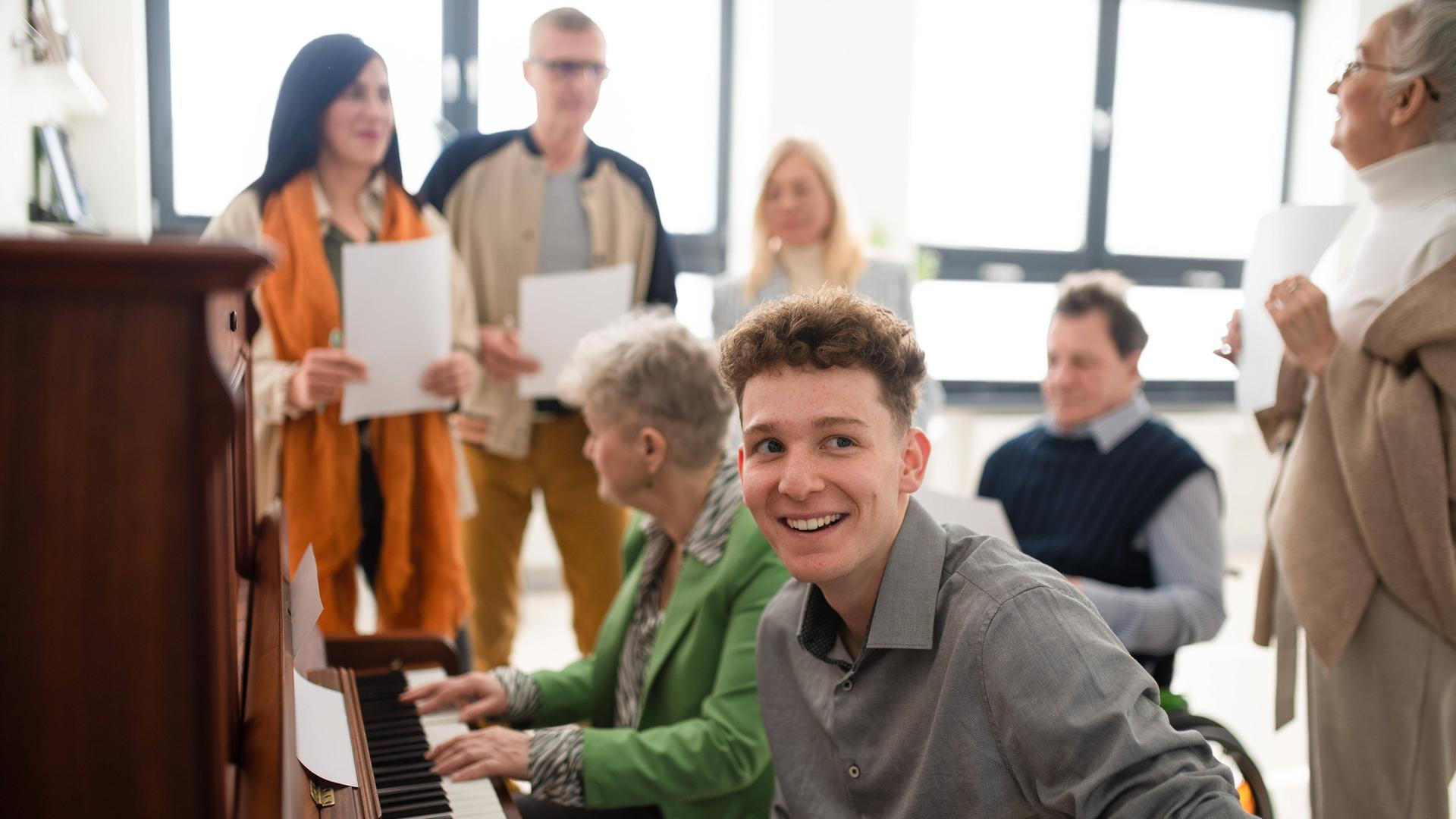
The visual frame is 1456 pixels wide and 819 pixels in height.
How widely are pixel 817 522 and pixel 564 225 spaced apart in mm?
1647

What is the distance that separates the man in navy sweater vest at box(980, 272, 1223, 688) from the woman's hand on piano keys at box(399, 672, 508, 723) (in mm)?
1019

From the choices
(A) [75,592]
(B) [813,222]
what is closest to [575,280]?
(B) [813,222]

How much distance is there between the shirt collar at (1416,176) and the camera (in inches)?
60.8

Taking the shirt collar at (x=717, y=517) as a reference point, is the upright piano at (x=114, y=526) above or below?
above

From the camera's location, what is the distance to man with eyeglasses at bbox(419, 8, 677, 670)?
2490mm

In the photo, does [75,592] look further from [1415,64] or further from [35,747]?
[1415,64]

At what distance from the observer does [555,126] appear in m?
2.51

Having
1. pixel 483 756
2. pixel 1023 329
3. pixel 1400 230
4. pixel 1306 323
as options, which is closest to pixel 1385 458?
pixel 1306 323

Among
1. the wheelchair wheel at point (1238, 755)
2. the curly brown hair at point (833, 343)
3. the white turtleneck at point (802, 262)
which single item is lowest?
the wheelchair wheel at point (1238, 755)

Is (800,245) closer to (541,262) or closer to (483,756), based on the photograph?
(541,262)

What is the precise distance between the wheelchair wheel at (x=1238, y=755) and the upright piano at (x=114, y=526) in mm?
1149

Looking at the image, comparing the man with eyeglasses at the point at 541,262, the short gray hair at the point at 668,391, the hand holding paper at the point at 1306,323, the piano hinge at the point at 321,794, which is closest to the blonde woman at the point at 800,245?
the man with eyeglasses at the point at 541,262

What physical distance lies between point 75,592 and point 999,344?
17.6ft

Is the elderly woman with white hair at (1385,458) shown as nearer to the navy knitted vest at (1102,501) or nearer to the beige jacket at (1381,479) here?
the beige jacket at (1381,479)
